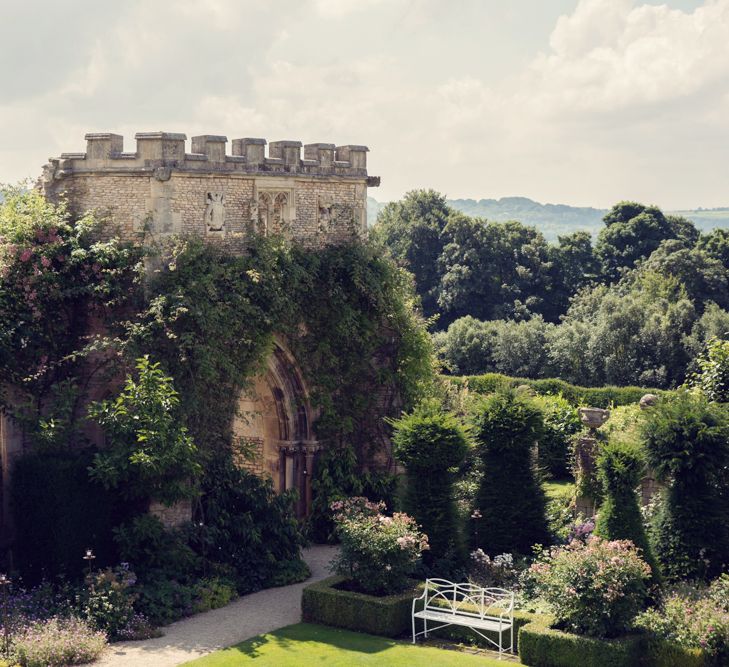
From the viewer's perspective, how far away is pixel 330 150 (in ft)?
81.4

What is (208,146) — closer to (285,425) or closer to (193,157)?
(193,157)

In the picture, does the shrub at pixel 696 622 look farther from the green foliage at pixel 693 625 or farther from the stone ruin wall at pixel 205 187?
the stone ruin wall at pixel 205 187

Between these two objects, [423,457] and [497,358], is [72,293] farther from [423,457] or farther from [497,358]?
[497,358]

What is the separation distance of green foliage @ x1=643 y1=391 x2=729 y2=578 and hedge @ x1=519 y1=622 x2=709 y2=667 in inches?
95.9

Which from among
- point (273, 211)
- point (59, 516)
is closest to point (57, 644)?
point (59, 516)

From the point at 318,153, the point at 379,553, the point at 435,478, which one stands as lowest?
the point at 379,553

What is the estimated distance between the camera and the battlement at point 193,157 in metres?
21.8

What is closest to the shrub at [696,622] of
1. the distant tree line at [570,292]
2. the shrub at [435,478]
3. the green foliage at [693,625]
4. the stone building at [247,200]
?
the green foliage at [693,625]

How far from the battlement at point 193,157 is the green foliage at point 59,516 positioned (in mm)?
5591

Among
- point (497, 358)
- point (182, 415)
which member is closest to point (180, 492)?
point (182, 415)

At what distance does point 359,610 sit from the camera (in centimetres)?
1866

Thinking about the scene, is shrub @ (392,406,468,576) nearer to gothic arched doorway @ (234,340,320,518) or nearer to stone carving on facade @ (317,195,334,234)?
gothic arched doorway @ (234,340,320,518)

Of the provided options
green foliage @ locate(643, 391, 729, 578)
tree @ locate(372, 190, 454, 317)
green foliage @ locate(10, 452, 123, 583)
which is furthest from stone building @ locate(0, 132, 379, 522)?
tree @ locate(372, 190, 454, 317)

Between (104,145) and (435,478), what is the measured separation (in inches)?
346
